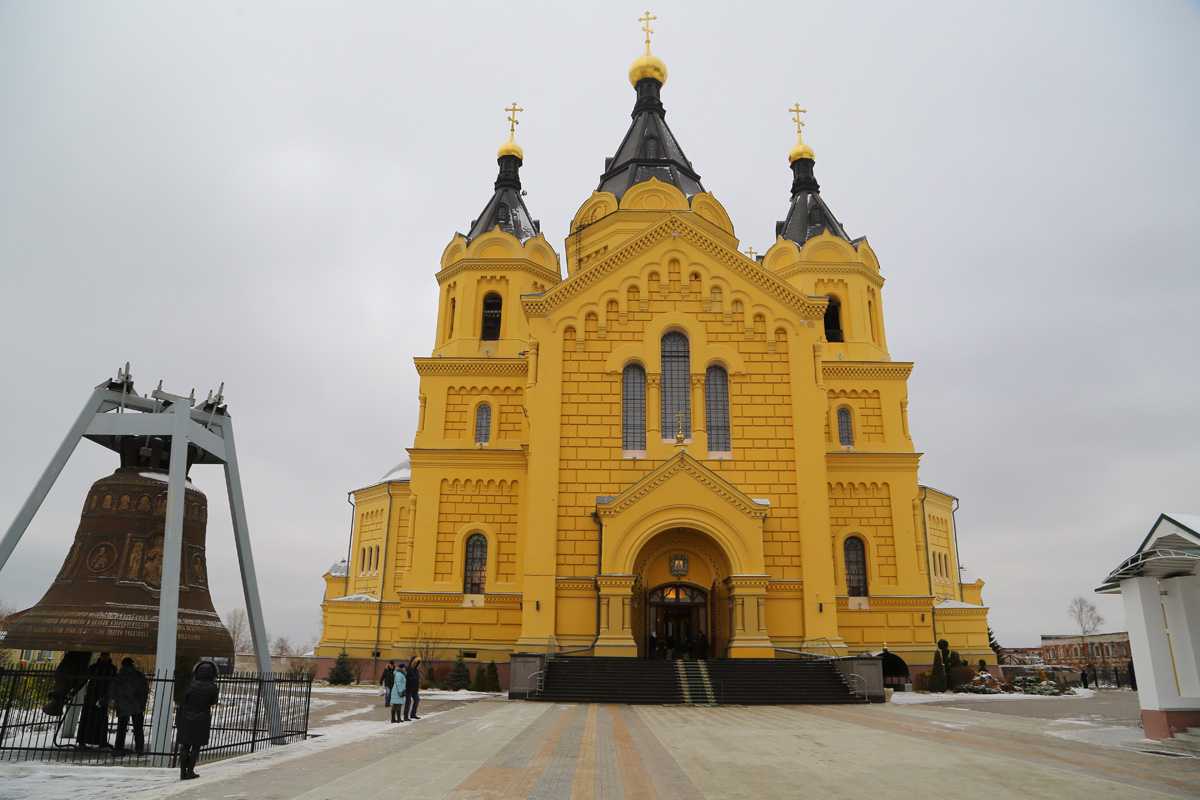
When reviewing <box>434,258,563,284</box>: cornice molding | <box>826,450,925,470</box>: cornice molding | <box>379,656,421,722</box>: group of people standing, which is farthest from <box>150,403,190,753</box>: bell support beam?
<box>826,450,925,470</box>: cornice molding

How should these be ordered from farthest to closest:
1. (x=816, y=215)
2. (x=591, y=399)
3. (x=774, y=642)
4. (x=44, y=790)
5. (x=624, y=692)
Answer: (x=816, y=215) → (x=591, y=399) → (x=774, y=642) → (x=624, y=692) → (x=44, y=790)

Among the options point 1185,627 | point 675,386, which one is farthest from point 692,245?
point 1185,627

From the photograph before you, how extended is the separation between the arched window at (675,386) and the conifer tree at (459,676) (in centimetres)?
993

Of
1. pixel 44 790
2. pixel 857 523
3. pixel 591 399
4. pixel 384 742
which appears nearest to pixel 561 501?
pixel 591 399

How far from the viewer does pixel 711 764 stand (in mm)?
10023

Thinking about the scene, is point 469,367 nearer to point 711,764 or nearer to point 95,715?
point 95,715

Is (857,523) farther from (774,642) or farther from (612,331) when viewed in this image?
(612,331)

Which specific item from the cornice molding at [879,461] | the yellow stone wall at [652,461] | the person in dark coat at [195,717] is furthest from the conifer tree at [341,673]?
the person in dark coat at [195,717]

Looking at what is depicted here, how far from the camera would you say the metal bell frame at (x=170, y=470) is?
9.72 meters

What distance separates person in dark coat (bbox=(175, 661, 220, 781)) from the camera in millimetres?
8750

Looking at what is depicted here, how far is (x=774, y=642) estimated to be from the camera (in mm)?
24578

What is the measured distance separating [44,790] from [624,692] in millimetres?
14926

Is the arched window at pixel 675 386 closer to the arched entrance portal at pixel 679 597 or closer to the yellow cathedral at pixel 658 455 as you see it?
the yellow cathedral at pixel 658 455

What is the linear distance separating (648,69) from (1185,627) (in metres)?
32.7
